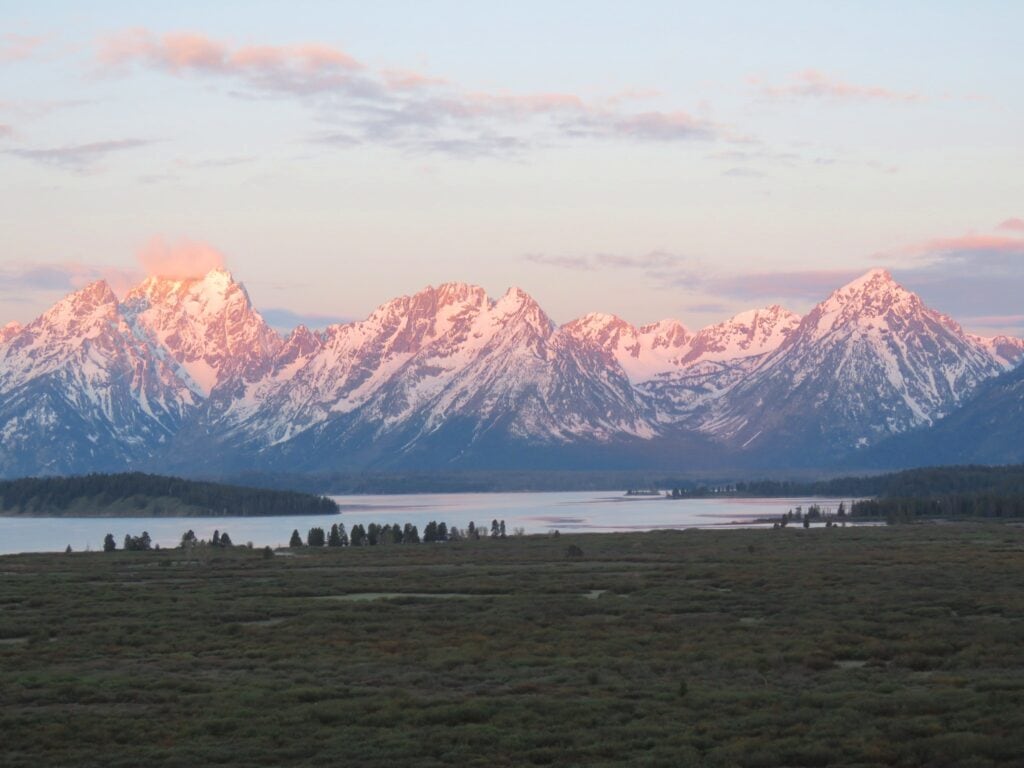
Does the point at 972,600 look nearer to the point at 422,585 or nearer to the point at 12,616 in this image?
the point at 422,585

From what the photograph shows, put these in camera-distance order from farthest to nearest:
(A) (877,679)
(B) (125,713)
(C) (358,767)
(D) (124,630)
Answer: (D) (124,630)
(A) (877,679)
(B) (125,713)
(C) (358,767)

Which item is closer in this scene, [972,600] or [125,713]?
[125,713]

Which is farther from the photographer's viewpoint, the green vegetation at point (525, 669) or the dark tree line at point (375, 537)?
the dark tree line at point (375, 537)

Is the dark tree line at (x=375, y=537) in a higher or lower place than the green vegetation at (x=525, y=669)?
higher

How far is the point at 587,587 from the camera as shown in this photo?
80312mm

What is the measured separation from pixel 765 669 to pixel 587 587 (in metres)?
34.4

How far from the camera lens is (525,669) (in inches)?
1836

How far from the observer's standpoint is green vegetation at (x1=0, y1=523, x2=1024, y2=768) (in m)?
34.4

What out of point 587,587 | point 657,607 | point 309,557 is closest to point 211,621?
point 657,607

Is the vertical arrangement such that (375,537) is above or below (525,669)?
above

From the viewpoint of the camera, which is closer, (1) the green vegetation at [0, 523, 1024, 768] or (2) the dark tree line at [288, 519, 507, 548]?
(1) the green vegetation at [0, 523, 1024, 768]

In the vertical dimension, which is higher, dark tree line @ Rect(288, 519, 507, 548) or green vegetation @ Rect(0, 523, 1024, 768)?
dark tree line @ Rect(288, 519, 507, 548)

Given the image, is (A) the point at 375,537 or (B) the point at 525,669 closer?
(B) the point at 525,669

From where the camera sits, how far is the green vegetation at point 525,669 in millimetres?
34406
